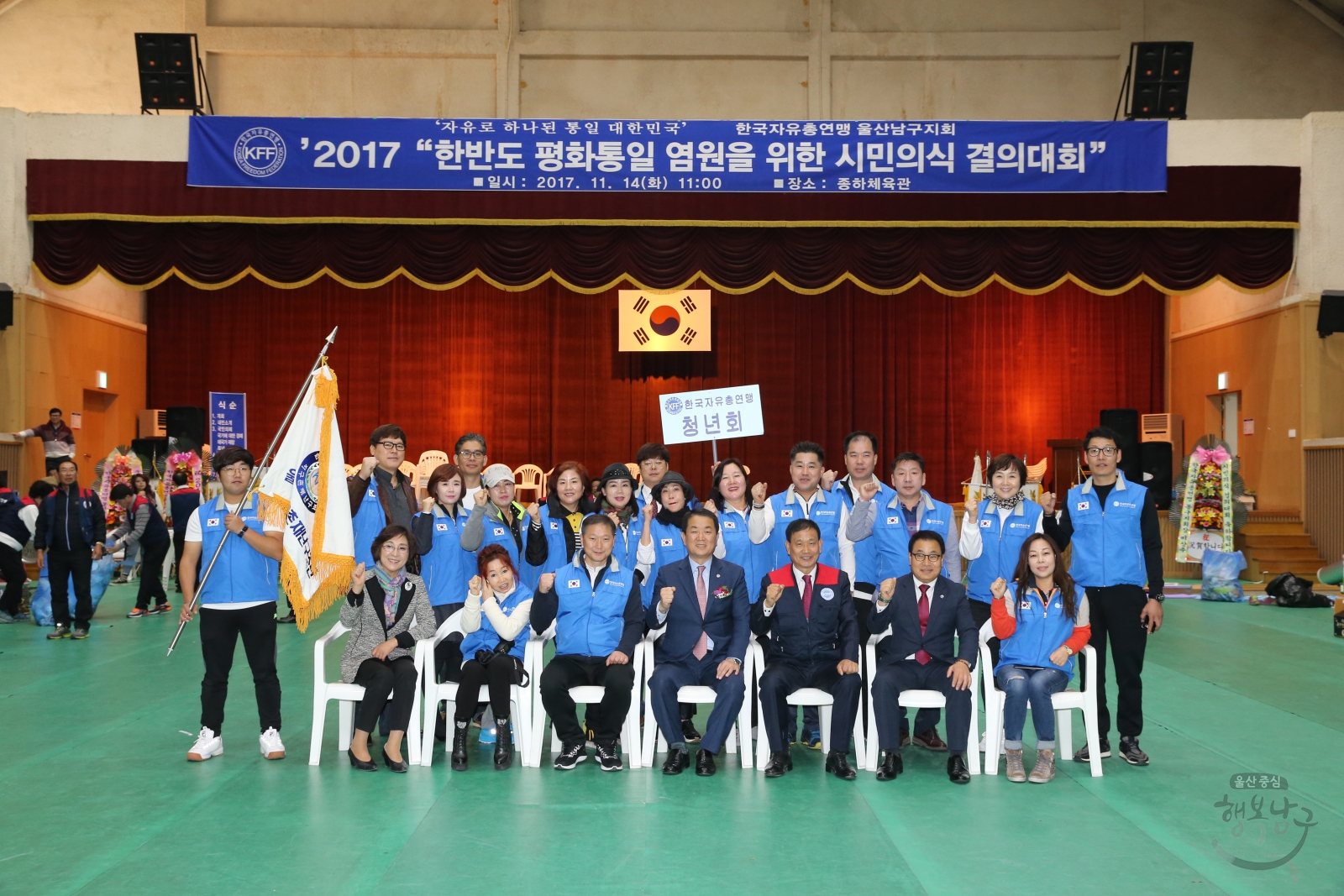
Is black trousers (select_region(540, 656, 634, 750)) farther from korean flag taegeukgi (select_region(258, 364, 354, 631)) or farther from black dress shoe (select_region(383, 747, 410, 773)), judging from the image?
korean flag taegeukgi (select_region(258, 364, 354, 631))

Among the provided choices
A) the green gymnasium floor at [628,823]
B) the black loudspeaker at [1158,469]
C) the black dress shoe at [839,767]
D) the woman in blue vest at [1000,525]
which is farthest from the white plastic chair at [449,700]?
the black loudspeaker at [1158,469]

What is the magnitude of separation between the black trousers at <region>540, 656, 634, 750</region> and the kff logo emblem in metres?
8.89

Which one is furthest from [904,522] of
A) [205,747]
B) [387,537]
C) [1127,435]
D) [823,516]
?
[1127,435]

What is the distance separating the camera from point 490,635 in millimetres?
5012

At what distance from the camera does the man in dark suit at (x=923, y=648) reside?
14.9 ft

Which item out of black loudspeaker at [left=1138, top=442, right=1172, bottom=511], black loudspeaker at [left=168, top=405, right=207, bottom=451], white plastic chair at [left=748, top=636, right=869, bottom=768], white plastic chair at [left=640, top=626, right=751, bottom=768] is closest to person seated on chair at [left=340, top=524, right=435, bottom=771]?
white plastic chair at [left=640, top=626, right=751, bottom=768]

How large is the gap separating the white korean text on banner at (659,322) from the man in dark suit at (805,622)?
38.8 feet

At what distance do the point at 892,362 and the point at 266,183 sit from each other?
9.51m

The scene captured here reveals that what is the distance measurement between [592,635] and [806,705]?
102 cm

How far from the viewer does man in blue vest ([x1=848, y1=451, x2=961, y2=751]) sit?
5.14m

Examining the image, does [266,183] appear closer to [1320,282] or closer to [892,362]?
[892,362]

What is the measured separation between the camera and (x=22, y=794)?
4266 millimetres

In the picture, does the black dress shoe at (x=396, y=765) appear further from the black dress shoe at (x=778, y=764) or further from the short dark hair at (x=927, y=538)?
the short dark hair at (x=927, y=538)

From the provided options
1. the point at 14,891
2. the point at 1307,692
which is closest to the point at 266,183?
the point at 14,891
